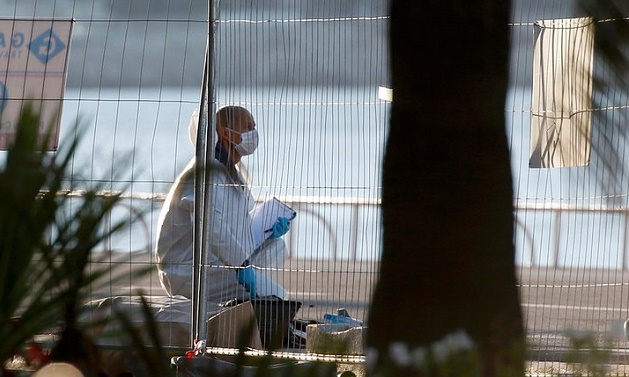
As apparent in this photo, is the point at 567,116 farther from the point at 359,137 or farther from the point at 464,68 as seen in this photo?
the point at 464,68

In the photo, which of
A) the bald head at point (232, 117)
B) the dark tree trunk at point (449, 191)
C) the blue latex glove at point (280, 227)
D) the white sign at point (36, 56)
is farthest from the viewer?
the blue latex glove at point (280, 227)

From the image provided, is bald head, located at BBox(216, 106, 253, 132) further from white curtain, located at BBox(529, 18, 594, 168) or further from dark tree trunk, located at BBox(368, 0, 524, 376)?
dark tree trunk, located at BBox(368, 0, 524, 376)

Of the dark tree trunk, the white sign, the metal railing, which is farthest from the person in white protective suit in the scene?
the dark tree trunk

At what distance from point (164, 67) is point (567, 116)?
174 centimetres

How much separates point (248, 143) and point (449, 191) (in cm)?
204

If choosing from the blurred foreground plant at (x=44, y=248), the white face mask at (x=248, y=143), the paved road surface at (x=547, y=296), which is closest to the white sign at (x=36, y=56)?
the white face mask at (x=248, y=143)

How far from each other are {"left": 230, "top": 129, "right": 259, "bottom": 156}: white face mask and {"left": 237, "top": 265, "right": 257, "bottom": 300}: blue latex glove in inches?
19.3

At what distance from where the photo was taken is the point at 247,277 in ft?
16.7

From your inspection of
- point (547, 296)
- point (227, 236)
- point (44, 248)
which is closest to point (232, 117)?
point (227, 236)

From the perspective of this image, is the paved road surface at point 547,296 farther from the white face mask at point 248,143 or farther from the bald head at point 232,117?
the bald head at point 232,117

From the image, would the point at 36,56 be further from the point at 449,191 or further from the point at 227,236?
the point at 449,191

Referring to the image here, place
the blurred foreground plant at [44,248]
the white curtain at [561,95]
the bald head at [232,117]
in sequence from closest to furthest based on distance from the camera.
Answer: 1. the blurred foreground plant at [44,248]
2. the white curtain at [561,95]
3. the bald head at [232,117]

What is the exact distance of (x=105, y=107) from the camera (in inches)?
197

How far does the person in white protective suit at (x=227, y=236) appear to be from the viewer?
505 centimetres
